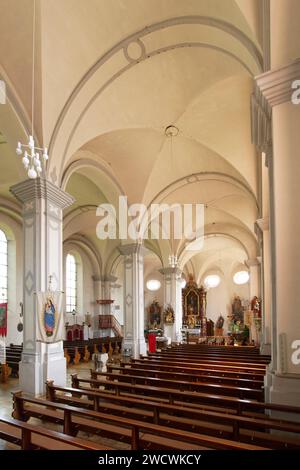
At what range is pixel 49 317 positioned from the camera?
8.02 m

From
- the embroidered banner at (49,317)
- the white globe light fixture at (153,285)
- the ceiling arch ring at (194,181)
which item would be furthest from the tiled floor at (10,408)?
the white globe light fixture at (153,285)

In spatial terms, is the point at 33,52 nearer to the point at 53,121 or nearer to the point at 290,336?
the point at 53,121

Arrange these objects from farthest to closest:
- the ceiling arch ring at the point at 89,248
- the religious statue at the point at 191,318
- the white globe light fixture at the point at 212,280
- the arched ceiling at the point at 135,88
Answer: the white globe light fixture at the point at 212,280, the religious statue at the point at 191,318, the ceiling arch ring at the point at 89,248, the arched ceiling at the point at 135,88

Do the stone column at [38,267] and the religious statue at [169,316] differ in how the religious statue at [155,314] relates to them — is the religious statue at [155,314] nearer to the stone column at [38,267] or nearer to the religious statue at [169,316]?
the religious statue at [169,316]

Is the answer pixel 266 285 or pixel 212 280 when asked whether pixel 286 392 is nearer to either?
pixel 266 285

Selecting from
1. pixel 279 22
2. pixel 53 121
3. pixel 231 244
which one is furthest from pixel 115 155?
pixel 231 244

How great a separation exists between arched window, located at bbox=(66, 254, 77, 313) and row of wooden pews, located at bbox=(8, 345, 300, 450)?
45.3 ft

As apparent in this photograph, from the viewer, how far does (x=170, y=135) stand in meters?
11.1

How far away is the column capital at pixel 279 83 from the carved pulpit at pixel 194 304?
24262mm

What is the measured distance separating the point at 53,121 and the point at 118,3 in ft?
8.92

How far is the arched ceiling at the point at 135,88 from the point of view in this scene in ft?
22.4

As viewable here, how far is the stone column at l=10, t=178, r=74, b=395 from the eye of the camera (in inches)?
307

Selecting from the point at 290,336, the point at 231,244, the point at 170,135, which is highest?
the point at 170,135

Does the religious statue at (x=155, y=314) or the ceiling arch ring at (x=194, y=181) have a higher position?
the ceiling arch ring at (x=194, y=181)
